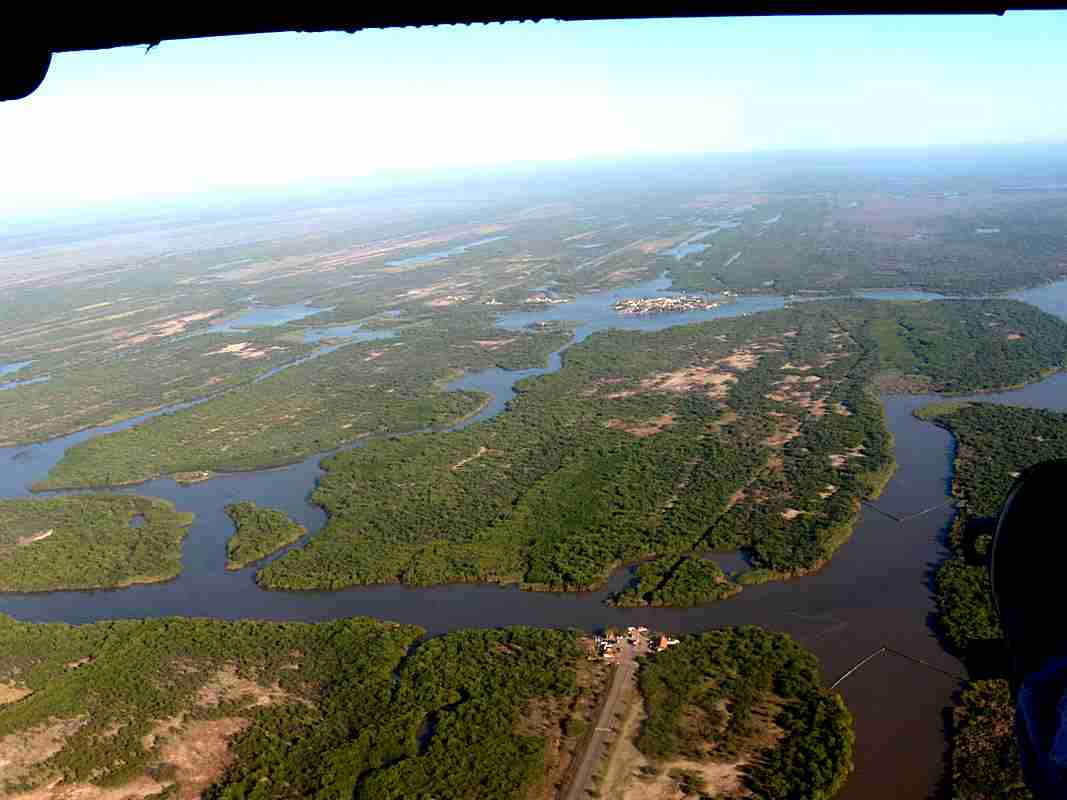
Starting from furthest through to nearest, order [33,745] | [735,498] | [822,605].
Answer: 1. [735,498]
2. [822,605]
3. [33,745]

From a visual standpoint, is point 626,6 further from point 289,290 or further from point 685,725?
point 289,290

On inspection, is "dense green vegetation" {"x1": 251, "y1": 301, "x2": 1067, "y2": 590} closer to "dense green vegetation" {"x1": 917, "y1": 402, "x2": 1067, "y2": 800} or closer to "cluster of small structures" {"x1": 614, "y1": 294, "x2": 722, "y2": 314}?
"dense green vegetation" {"x1": 917, "y1": 402, "x2": 1067, "y2": 800}

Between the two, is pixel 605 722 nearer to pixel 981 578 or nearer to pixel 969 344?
pixel 981 578

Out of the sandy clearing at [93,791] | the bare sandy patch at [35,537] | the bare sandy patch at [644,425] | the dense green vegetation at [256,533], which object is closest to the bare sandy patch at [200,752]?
the sandy clearing at [93,791]

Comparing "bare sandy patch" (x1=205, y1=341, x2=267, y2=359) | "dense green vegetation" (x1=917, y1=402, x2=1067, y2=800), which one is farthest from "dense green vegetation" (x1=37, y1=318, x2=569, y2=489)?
"dense green vegetation" (x1=917, y1=402, x2=1067, y2=800)

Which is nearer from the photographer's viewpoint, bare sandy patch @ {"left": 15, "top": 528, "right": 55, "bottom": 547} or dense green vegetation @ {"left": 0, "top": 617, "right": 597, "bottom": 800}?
dense green vegetation @ {"left": 0, "top": 617, "right": 597, "bottom": 800}

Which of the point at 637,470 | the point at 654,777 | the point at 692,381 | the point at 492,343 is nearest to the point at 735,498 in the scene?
the point at 637,470
